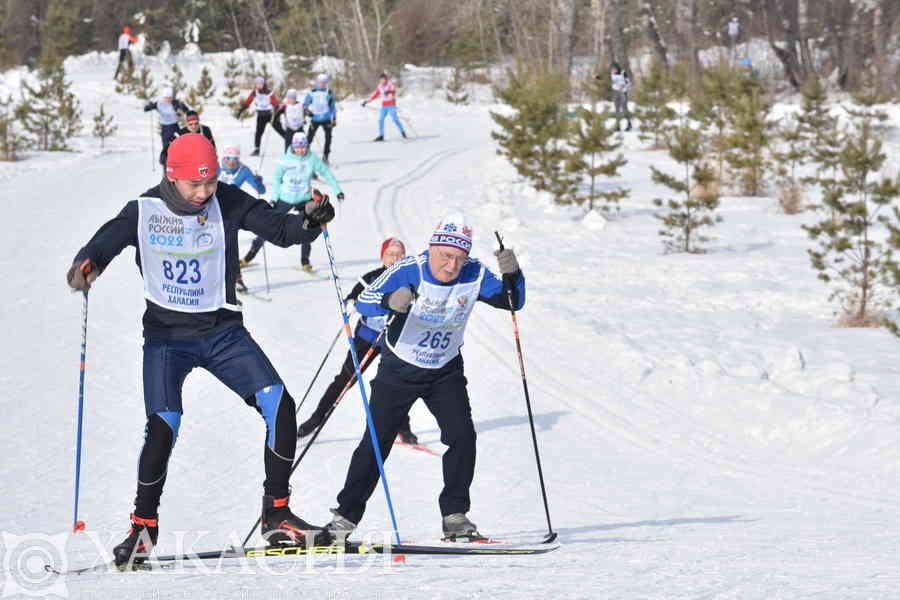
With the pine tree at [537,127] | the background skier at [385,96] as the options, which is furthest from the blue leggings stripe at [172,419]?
the background skier at [385,96]

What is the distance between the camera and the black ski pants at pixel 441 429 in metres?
5.12

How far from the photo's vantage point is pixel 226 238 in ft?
14.5

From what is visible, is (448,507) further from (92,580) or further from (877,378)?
(877,378)

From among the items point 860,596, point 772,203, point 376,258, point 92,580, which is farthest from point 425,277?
point 772,203

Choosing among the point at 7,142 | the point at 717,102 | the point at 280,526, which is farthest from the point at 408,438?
the point at 7,142

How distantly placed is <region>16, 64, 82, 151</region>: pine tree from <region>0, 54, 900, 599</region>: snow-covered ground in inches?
312

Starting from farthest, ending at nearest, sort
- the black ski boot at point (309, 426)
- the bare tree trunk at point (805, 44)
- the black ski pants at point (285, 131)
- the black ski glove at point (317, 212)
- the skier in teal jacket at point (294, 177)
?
the bare tree trunk at point (805, 44), the black ski pants at point (285, 131), the skier in teal jacket at point (294, 177), the black ski boot at point (309, 426), the black ski glove at point (317, 212)

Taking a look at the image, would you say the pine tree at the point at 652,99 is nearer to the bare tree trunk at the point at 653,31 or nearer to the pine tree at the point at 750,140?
the pine tree at the point at 750,140

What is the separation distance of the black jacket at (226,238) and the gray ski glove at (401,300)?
1.78ft

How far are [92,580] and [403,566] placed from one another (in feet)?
4.10

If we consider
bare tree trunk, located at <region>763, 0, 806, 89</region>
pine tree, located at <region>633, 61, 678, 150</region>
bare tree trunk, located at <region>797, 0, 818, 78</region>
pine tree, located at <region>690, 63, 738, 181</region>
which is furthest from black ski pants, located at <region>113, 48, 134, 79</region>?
bare tree trunk, located at <region>797, 0, 818, 78</region>

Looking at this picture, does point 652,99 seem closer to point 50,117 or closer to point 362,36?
point 50,117

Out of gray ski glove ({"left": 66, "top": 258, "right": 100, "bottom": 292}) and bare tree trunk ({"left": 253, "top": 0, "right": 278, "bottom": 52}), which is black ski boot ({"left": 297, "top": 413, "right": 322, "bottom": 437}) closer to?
gray ski glove ({"left": 66, "top": 258, "right": 100, "bottom": 292})

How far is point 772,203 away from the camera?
1862 cm
